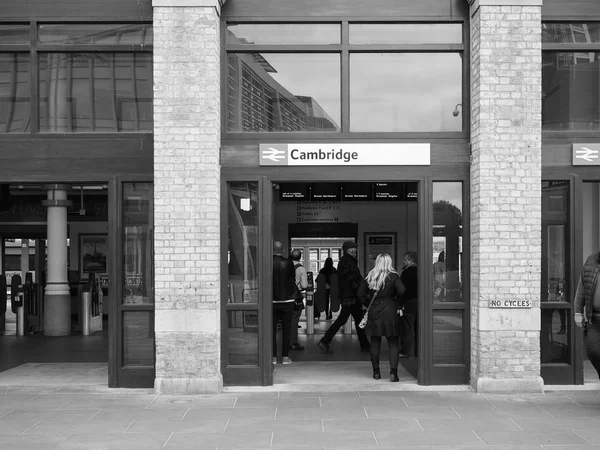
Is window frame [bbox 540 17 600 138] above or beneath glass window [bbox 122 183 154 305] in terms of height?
above

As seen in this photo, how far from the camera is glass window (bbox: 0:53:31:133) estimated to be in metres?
9.23

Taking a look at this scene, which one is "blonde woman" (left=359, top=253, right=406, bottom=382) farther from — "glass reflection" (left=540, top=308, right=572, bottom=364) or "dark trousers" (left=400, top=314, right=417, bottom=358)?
"glass reflection" (left=540, top=308, right=572, bottom=364)

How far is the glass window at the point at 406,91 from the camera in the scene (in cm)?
912

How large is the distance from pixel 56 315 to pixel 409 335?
26.3 ft

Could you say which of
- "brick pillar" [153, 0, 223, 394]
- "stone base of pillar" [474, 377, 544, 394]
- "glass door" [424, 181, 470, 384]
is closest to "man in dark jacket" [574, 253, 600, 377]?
"stone base of pillar" [474, 377, 544, 394]

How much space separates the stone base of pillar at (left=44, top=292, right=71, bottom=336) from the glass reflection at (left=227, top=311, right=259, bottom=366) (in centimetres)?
736

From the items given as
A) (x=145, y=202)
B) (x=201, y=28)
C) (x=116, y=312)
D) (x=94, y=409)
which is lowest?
(x=94, y=409)

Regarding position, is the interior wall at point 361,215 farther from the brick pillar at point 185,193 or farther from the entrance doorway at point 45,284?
the brick pillar at point 185,193

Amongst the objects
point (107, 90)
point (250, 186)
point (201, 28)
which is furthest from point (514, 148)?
point (107, 90)

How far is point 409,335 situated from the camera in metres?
10.8

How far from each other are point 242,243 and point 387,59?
3.06 metres

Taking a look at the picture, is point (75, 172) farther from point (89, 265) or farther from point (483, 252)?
point (89, 265)

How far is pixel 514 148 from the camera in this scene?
8648 mm

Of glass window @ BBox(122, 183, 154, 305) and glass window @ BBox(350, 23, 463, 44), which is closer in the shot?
glass window @ BBox(122, 183, 154, 305)
